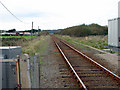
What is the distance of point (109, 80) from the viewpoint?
612 cm

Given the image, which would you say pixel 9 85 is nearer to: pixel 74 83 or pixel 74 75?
pixel 74 83

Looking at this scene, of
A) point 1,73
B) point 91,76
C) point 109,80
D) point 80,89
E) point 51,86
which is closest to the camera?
point 1,73

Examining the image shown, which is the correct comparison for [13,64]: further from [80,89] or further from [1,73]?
[80,89]

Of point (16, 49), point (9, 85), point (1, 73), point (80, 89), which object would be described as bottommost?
point (80, 89)

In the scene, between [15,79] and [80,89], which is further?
[80,89]

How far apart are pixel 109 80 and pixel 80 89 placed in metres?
1.75

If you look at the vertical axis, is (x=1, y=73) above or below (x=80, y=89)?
above

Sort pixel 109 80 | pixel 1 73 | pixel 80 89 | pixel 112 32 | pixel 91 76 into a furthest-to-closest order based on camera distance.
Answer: pixel 112 32 → pixel 91 76 → pixel 109 80 → pixel 80 89 → pixel 1 73

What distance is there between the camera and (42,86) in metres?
5.40

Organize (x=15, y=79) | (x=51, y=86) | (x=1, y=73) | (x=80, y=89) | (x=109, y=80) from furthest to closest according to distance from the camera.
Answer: (x=109, y=80) < (x=51, y=86) < (x=80, y=89) < (x=15, y=79) < (x=1, y=73)

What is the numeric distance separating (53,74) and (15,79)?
2.71 m

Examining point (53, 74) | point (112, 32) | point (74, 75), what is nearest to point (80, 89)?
point (74, 75)

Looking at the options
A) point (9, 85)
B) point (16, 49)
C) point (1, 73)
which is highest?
point (16, 49)

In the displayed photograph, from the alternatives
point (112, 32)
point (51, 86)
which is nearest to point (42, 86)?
point (51, 86)
